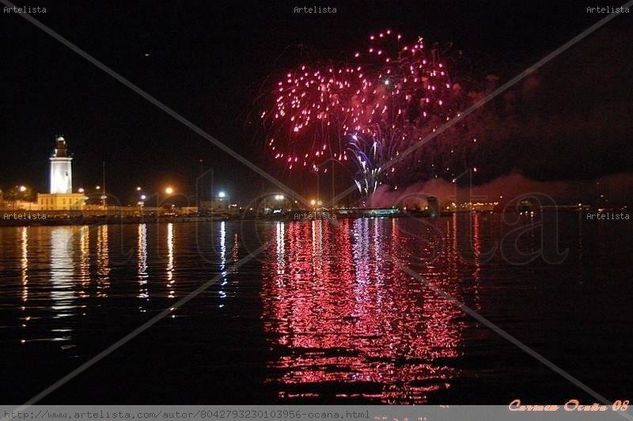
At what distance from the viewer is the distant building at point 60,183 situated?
409ft

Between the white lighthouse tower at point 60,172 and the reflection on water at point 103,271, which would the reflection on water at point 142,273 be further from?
the white lighthouse tower at point 60,172

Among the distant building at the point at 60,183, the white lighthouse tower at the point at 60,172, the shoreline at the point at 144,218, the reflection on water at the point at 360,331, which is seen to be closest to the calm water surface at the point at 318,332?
the reflection on water at the point at 360,331

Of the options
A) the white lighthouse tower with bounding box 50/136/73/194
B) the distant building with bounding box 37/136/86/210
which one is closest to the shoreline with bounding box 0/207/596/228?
the distant building with bounding box 37/136/86/210

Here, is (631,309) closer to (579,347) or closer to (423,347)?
(579,347)

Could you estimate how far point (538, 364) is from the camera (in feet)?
35.0

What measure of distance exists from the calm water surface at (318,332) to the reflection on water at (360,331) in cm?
3

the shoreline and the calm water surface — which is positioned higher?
the shoreline

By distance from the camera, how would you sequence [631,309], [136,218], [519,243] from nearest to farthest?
[631,309] < [519,243] < [136,218]

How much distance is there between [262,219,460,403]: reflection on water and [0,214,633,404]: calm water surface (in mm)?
35

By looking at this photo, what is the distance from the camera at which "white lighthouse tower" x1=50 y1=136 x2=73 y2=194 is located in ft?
419

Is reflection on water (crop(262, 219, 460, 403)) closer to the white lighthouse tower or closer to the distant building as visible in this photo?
the distant building

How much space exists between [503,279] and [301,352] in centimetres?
1150

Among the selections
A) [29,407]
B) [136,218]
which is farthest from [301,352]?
[136,218]

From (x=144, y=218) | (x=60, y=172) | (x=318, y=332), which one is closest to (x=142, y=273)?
(x=318, y=332)
